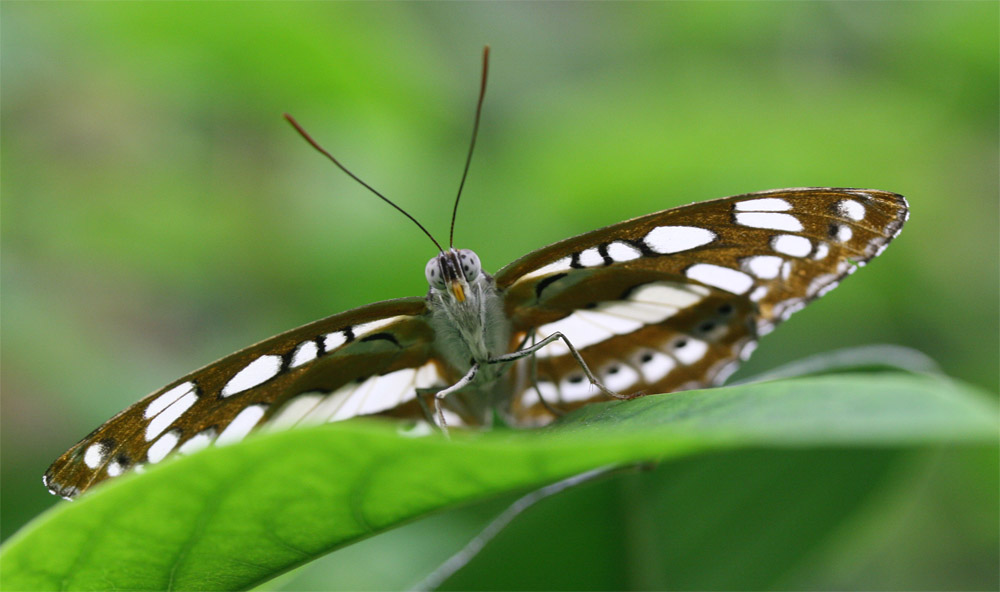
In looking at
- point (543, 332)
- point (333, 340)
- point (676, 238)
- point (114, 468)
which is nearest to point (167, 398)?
point (114, 468)

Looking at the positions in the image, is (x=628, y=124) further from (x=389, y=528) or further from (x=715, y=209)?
(x=389, y=528)

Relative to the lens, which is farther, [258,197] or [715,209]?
[258,197]

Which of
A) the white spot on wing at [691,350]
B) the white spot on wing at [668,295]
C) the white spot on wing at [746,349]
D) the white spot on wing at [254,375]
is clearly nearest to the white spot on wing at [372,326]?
the white spot on wing at [254,375]

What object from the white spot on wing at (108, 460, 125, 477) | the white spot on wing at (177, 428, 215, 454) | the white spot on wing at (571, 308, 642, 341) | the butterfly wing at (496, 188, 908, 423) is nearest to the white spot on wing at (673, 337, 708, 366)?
the butterfly wing at (496, 188, 908, 423)

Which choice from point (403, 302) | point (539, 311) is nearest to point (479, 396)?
point (539, 311)

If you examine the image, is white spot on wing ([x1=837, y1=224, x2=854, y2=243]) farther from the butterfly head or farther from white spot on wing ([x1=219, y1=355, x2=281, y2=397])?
white spot on wing ([x1=219, y1=355, x2=281, y2=397])

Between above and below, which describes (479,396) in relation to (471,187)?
below
